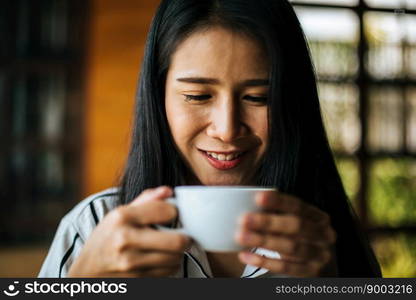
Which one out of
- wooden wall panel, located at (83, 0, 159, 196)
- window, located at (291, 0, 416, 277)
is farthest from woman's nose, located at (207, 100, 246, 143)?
window, located at (291, 0, 416, 277)

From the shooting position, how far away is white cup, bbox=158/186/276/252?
523mm

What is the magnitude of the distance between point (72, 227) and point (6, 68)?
2217 mm

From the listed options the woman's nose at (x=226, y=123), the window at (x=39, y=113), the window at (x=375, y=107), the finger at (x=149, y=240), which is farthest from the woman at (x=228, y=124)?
the window at (x=375, y=107)

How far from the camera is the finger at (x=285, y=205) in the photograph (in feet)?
1.74

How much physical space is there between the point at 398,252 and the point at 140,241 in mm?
3113

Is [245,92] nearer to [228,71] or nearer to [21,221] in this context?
[228,71]

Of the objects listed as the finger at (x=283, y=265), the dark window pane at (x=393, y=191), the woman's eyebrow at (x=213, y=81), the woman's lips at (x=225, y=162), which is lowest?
the dark window pane at (x=393, y=191)

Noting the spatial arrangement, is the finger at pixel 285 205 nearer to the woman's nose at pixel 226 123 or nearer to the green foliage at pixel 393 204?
the woman's nose at pixel 226 123

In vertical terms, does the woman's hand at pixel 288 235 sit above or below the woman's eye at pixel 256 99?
below

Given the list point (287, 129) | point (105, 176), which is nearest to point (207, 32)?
point (287, 129)

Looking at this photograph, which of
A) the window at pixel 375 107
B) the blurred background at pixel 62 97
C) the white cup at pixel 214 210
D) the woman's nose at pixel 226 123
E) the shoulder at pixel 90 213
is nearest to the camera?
the white cup at pixel 214 210

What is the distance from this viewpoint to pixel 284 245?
0.57m

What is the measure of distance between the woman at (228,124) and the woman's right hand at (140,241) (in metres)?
0.20

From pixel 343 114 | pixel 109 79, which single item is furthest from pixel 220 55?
pixel 343 114
